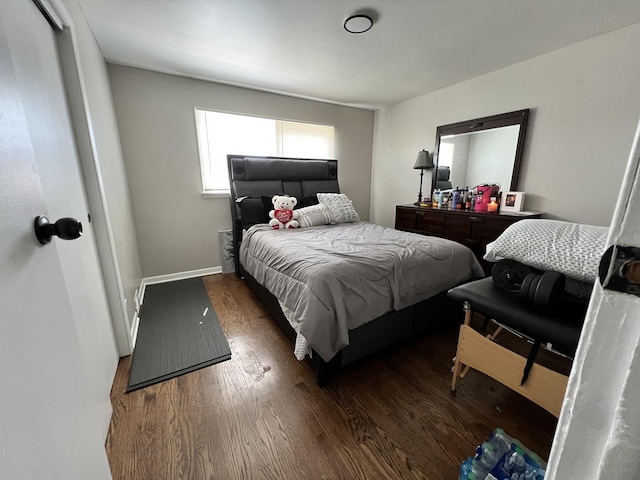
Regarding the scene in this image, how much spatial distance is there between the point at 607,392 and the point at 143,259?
353 centimetres

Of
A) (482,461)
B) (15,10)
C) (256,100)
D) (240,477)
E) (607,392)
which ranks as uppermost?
(256,100)

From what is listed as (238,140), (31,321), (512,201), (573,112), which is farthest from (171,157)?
(573,112)

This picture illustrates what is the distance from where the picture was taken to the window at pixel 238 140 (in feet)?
10.2

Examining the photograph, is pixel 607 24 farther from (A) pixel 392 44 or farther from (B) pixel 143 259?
(B) pixel 143 259

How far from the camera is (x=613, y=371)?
0.29m

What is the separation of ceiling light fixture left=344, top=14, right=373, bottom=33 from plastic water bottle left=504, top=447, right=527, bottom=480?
2519mm

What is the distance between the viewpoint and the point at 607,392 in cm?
30

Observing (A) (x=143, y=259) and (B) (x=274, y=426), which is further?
(A) (x=143, y=259)

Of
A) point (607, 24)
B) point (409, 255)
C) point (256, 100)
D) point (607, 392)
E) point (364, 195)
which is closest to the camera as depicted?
point (607, 392)

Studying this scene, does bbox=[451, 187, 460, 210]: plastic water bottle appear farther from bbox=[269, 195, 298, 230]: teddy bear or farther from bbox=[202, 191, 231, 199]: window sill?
bbox=[202, 191, 231, 199]: window sill

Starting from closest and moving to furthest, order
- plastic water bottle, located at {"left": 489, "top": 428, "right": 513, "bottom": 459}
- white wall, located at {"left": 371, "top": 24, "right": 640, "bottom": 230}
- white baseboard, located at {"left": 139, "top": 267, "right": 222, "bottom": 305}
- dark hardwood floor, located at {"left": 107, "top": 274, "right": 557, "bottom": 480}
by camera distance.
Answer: plastic water bottle, located at {"left": 489, "top": 428, "right": 513, "bottom": 459} < dark hardwood floor, located at {"left": 107, "top": 274, "right": 557, "bottom": 480} < white wall, located at {"left": 371, "top": 24, "right": 640, "bottom": 230} < white baseboard, located at {"left": 139, "top": 267, "right": 222, "bottom": 305}

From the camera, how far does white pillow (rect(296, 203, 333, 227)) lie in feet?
9.16

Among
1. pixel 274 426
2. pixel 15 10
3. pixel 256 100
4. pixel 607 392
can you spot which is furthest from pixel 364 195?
pixel 607 392

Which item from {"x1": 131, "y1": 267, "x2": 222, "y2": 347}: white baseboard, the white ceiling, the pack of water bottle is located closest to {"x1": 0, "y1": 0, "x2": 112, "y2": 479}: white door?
the white ceiling
